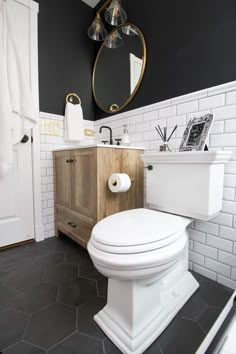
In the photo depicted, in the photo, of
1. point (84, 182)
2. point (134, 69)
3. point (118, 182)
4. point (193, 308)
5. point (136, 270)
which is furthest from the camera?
point (134, 69)

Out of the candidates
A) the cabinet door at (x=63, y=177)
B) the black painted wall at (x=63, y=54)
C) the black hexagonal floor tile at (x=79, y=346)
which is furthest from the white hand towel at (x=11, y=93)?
the black hexagonal floor tile at (x=79, y=346)

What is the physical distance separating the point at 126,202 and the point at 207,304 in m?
0.74

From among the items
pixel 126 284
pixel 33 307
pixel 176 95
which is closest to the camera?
pixel 126 284

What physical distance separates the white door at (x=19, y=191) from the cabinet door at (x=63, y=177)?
0.74ft

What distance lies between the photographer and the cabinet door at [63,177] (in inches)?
58.7

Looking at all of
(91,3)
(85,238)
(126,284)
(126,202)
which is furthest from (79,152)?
(91,3)

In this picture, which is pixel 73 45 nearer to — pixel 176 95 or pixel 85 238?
pixel 176 95

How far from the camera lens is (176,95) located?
128cm

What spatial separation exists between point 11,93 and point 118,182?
3.48ft

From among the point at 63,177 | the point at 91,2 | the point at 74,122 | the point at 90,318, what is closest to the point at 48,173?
the point at 63,177

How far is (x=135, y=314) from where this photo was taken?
29.5 inches

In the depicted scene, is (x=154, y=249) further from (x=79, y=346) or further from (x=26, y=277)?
(x=26, y=277)

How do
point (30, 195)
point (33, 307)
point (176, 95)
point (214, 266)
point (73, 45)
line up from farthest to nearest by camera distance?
point (73, 45)
point (30, 195)
point (176, 95)
point (214, 266)
point (33, 307)

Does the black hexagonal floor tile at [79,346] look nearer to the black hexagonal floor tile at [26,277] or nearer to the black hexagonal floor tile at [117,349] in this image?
the black hexagonal floor tile at [117,349]
